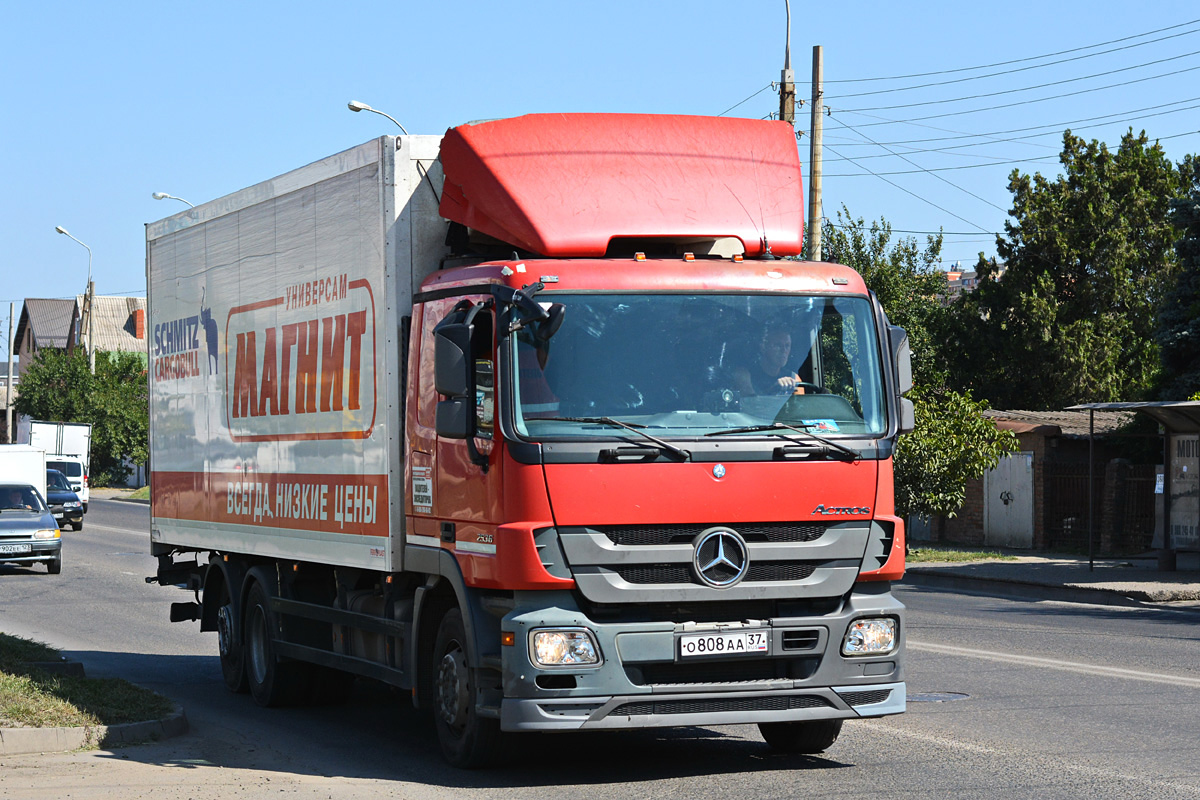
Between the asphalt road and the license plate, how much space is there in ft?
2.23

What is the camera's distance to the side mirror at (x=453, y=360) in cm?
774

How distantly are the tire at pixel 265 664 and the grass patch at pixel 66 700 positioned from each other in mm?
976

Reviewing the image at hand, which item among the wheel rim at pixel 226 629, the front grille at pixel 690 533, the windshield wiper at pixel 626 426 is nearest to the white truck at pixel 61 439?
the wheel rim at pixel 226 629

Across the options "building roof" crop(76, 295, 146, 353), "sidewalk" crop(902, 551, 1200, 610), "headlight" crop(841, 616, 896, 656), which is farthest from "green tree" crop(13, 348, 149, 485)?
"headlight" crop(841, 616, 896, 656)

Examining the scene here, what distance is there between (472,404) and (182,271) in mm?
5458

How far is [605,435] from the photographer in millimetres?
7676

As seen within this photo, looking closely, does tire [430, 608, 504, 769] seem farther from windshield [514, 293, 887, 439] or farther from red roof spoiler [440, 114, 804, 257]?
red roof spoiler [440, 114, 804, 257]

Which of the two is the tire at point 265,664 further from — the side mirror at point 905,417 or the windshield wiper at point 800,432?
the side mirror at point 905,417

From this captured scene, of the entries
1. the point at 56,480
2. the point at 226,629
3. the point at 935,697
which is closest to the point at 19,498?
the point at 56,480

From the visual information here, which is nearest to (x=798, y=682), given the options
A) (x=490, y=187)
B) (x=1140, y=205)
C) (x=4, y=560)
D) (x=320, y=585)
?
(x=490, y=187)

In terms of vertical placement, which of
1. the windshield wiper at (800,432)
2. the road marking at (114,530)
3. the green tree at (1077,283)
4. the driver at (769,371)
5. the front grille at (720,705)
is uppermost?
the green tree at (1077,283)

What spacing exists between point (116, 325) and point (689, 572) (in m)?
107

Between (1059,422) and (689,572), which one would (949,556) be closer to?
(1059,422)

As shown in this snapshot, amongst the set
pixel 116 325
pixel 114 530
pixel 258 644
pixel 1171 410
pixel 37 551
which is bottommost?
pixel 114 530
